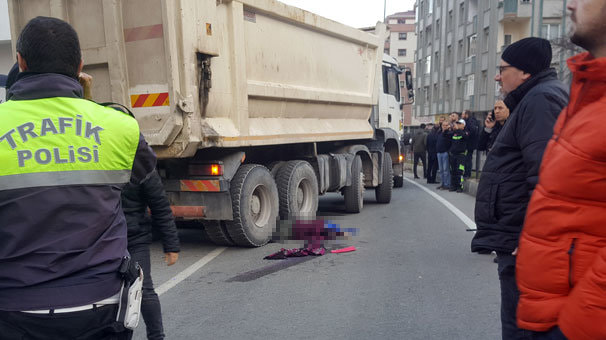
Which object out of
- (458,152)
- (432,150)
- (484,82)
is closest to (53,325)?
(458,152)

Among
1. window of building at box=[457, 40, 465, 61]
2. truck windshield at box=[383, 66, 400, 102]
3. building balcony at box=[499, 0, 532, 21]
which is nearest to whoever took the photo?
truck windshield at box=[383, 66, 400, 102]

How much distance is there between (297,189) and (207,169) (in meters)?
1.93

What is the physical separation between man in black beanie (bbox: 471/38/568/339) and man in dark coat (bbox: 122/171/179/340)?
1.60 m

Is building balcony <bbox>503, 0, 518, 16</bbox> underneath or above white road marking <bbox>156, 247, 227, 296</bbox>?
above

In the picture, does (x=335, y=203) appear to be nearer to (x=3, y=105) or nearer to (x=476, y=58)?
(x=3, y=105)

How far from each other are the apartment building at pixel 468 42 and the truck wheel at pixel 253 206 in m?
23.8

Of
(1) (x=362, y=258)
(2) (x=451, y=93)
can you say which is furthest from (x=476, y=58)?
(1) (x=362, y=258)

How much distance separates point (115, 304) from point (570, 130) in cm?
158

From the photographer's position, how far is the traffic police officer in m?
1.66

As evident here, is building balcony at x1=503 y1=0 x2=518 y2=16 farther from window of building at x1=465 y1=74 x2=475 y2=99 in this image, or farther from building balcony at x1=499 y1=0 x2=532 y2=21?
window of building at x1=465 y1=74 x2=475 y2=99

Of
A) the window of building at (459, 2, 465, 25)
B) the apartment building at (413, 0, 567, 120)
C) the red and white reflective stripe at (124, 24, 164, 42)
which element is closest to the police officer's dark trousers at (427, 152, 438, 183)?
the red and white reflective stripe at (124, 24, 164, 42)

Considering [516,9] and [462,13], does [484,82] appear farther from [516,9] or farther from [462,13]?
[462,13]

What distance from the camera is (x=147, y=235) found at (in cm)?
311

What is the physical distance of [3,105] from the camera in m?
1.77
